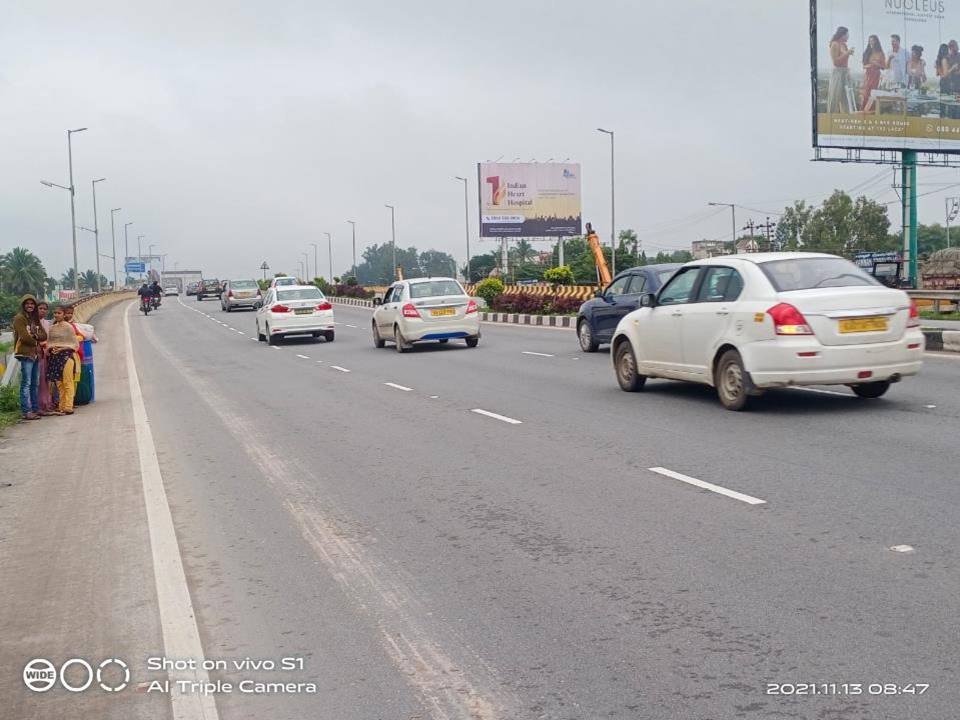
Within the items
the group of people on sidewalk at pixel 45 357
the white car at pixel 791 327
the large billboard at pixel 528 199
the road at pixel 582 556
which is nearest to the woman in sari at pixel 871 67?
the road at pixel 582 556

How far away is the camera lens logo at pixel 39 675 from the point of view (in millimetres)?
4793

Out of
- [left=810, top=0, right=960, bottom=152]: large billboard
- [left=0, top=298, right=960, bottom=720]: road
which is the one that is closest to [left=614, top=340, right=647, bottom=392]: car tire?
[left=0, top=298, right=960, bottom=720]: road

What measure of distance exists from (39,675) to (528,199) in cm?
8478

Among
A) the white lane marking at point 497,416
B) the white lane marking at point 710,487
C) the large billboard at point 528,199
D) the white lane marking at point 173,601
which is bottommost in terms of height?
the white lane marking at point 173,601

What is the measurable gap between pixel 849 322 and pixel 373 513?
19.2ft

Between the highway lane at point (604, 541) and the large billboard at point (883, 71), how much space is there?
3458cm

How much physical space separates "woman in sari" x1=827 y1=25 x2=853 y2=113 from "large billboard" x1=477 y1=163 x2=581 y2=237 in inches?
1735

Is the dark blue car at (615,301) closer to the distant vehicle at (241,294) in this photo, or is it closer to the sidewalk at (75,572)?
the sidewalk at (75,572)

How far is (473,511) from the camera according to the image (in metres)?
7.75

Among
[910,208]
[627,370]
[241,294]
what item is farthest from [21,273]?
[627,370]

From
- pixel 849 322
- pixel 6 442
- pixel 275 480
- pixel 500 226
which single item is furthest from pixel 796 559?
pixel 500 226

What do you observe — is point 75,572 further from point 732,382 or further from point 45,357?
point 45,357

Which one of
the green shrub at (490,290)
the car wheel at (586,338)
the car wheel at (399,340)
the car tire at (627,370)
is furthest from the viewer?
the green shrub at (490,290)

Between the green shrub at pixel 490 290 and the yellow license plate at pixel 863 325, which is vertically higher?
the green shrub at pixel 490 290
